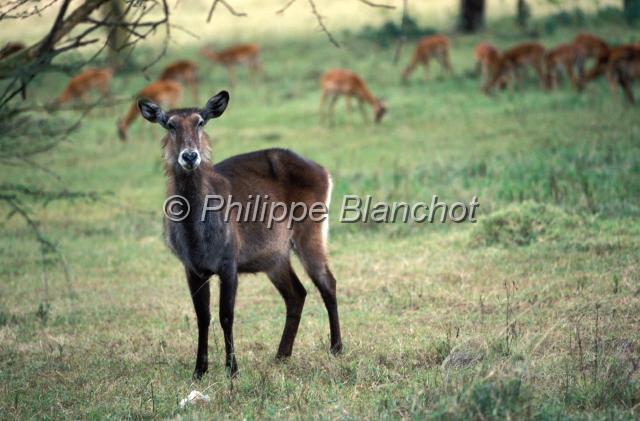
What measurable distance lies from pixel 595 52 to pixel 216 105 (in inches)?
529

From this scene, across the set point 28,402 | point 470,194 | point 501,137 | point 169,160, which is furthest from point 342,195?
point 28,402

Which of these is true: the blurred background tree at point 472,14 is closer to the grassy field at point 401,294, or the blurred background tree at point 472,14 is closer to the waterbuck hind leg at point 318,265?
the grassy field at point 401,294

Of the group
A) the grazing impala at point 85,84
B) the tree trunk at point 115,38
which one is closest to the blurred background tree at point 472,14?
the grazing impala at point 85,84

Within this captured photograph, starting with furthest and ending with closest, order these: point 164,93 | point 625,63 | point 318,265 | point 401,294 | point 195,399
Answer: point 164,93
point 625,63
point 401,294
point 318,265
point 195,399

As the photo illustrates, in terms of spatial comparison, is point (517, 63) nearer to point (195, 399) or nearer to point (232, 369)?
point (232, 369)

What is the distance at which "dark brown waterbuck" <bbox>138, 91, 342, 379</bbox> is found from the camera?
19.3 ft

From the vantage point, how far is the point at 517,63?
1861cm

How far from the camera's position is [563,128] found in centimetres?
1395

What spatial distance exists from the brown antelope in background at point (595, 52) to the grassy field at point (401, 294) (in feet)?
3.49

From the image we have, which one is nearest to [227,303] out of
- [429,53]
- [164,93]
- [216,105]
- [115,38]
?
[216,105]

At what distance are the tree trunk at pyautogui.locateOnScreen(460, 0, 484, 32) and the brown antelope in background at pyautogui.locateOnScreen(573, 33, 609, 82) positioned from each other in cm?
658

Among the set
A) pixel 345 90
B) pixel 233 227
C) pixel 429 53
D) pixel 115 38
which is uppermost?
pixel 115 38

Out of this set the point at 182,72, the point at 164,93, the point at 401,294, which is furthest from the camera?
the point at 182,72

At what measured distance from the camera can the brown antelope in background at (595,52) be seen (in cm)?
1690
